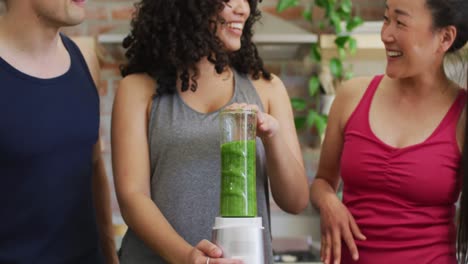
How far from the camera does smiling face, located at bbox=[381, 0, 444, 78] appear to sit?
4.62 ft

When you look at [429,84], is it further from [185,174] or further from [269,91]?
[185,174]

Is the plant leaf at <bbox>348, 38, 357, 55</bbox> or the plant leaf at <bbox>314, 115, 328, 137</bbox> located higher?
the plant leaf at <bbox>348, 38, 357, 55</bbox>

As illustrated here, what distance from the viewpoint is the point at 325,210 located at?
140 centimetres

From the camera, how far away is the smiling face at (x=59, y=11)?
4.29 ft

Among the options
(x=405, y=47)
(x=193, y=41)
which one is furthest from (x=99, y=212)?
(x=405, y=47)

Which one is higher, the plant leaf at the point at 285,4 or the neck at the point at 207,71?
the plant leaf at the point at 285,4

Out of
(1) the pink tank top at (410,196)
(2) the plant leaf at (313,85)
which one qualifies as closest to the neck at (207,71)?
(1) the pink tank top at (410,196)

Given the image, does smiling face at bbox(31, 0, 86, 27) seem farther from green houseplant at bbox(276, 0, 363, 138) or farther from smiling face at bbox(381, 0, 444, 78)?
green houseplant at bbox(276, 0, 363, 138)

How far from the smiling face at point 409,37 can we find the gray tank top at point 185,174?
1.28ft

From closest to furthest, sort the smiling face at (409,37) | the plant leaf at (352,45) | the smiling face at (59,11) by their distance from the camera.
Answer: the smiling face at (59,11) → the smiling face at (409,37) → the plant leaf at (352,45)

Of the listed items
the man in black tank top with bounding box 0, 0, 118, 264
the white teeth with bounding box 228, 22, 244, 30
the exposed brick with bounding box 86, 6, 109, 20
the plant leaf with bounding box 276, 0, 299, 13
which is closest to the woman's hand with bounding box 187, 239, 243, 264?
the man in black tank top with bounding box 0, 0, 118, 264

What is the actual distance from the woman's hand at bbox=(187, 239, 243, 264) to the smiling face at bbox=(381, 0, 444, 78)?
562mm

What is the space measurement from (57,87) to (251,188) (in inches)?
18.1

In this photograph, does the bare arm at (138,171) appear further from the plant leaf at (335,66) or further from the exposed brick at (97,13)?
the exposed brick at (97,13)
